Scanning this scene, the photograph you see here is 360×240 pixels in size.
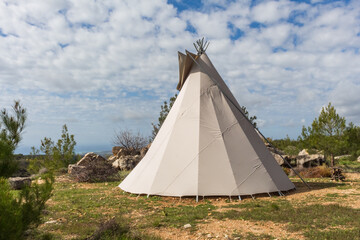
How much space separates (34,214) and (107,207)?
13.8 ft

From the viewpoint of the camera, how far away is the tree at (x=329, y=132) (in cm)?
1967

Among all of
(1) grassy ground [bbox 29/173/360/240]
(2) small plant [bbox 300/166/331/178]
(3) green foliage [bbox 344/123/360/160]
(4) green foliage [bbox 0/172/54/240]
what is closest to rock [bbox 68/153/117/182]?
(1) grassy ground [bbox 29/173/360/240]

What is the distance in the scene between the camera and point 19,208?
323cm

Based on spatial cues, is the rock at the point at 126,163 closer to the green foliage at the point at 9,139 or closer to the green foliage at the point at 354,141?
the green foliage at the point at 9,139

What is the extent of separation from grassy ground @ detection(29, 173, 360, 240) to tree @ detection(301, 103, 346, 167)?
464 inches

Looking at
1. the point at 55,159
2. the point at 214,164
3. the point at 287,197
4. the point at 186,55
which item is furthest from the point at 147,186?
the point at 55,159

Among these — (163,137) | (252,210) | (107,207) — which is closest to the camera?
(252,210)

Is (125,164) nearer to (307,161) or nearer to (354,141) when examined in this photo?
(307,161)

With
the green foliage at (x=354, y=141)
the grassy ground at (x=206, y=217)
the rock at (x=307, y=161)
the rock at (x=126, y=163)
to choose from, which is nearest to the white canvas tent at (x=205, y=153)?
the grassy ground at (x=206, y=217)

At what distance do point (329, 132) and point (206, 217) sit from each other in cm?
1734

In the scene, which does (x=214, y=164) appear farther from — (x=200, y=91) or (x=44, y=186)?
(x=44, y=186)

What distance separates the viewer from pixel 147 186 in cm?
890

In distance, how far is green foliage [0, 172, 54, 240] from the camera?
9.51 feet

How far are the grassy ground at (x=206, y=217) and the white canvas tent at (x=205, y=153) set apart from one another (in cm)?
40
